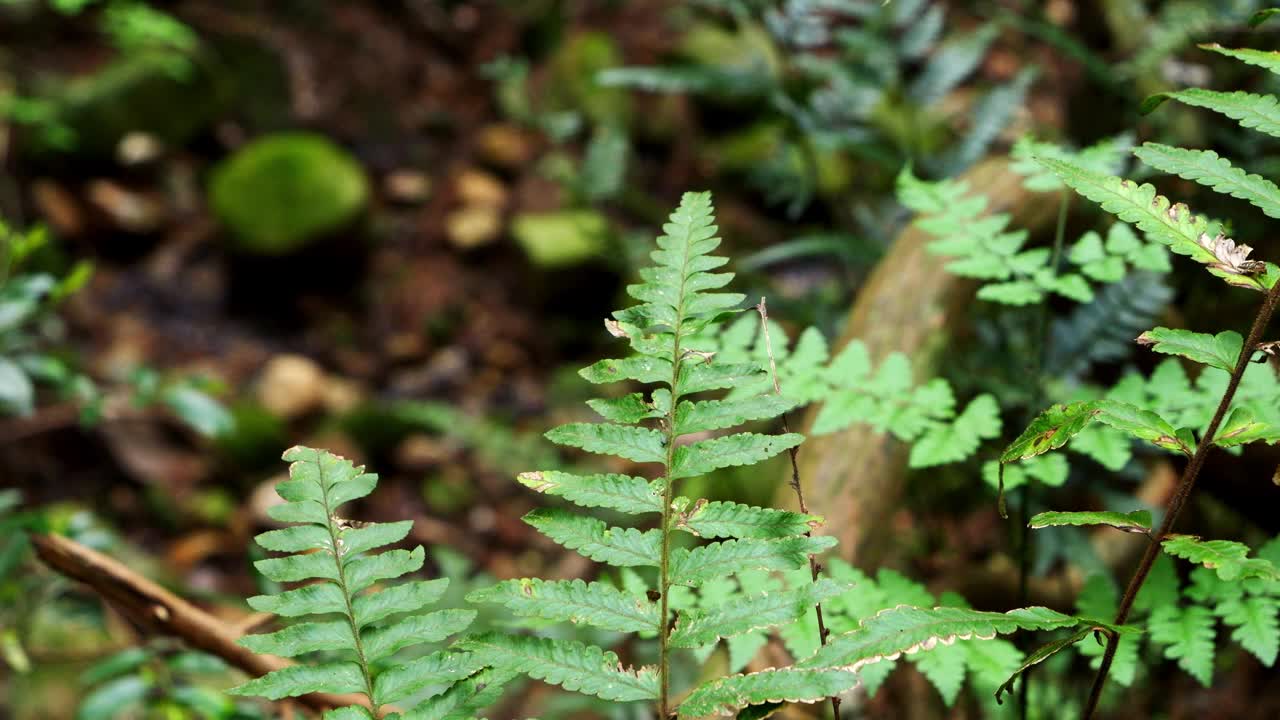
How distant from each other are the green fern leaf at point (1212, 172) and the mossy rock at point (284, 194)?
17.0 feet

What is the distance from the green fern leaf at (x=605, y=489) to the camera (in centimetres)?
83

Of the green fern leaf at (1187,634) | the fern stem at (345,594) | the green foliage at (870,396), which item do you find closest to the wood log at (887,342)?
the green foliage at (870,396)

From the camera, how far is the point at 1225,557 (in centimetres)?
76

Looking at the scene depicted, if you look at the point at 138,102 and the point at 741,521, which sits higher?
the point at 138,102

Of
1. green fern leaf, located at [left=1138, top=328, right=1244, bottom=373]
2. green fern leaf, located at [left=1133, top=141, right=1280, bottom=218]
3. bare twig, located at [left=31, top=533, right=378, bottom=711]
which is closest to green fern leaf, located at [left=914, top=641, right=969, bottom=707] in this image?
green fern leaf, located at [left=1138, top=328, right=1244, bottom=373]

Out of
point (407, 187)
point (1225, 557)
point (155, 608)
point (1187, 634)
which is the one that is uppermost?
point (407, 187)

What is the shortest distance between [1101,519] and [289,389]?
15.0 feet

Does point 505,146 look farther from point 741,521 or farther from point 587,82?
point 741,521

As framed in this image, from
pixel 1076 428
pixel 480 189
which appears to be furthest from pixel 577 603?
pixel 480 189

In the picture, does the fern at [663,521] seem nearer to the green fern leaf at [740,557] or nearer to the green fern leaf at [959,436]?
the green fern leaf at [740,557]

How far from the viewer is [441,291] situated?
5551mm

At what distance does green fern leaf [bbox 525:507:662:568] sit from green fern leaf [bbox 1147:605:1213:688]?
621 millimetres

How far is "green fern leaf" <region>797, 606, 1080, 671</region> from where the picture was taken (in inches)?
28.5

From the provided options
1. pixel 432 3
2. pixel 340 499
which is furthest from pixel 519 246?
pixel 340 499
